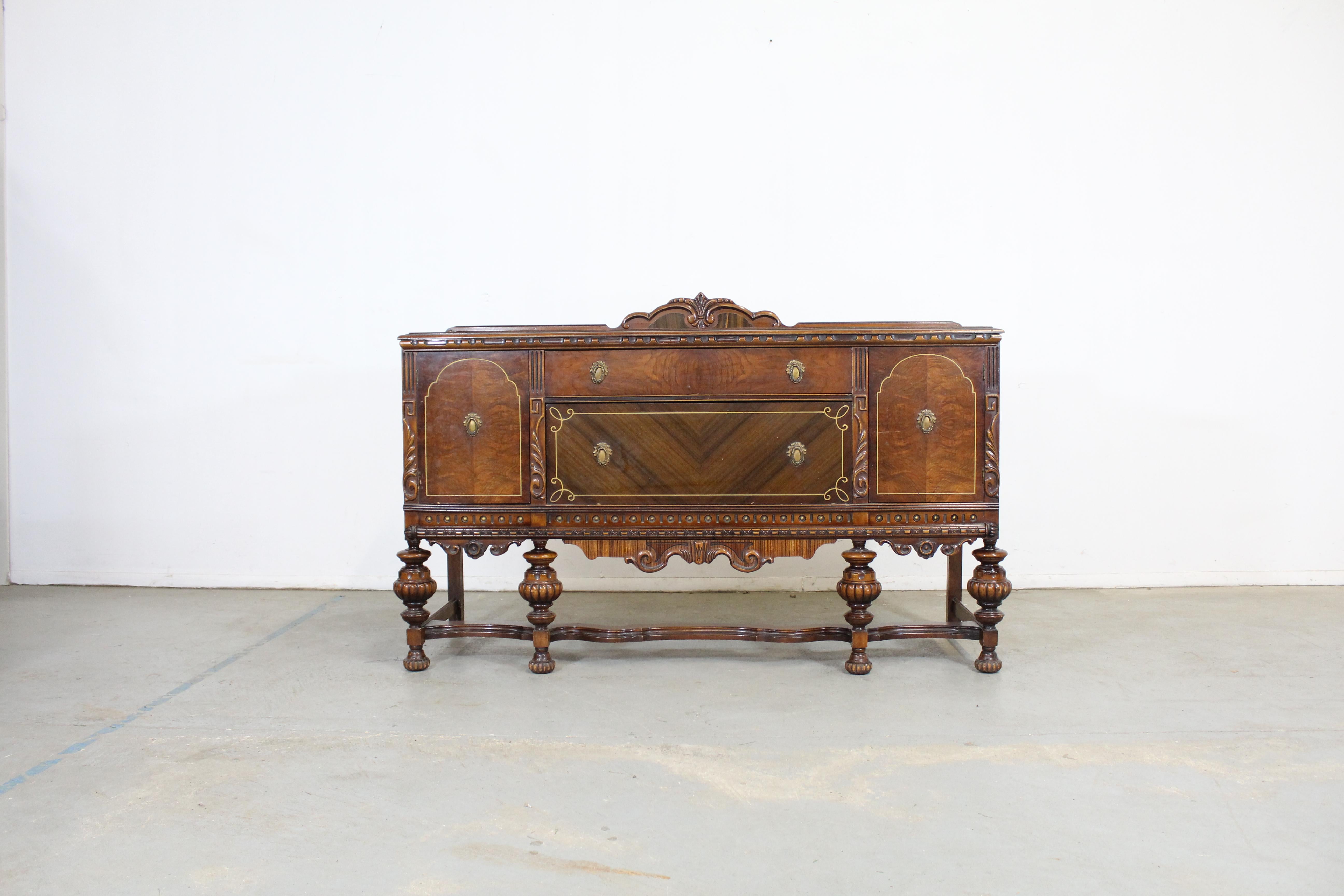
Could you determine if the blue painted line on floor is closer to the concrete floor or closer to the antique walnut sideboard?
the concrete floor

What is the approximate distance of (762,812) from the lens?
1.99 meters

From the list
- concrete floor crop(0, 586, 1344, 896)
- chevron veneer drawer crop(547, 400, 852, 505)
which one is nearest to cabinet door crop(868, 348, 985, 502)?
chevron veneer drawer crop(547, 400, 852, 505)

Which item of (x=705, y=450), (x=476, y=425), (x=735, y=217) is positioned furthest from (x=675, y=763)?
(x=735, y=217)

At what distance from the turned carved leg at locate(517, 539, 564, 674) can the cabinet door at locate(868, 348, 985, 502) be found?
4.02 ft

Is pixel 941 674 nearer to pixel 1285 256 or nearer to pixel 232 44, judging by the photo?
pixel 1285 256

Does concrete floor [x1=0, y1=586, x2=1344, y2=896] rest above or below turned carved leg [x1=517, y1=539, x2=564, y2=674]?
below

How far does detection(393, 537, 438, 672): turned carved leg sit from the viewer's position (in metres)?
3.04

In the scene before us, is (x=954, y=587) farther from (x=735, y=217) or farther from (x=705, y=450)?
(x=735, y=217)

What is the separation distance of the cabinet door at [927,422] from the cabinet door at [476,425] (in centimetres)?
128

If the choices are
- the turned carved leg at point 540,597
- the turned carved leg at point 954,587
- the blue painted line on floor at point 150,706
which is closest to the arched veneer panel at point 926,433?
the turned carved leg at point 954,587

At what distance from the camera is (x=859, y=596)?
9.82ft

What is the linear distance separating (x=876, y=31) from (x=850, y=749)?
3457 millimetres

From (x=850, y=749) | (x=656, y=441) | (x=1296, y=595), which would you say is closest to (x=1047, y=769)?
(x=850, y=749)

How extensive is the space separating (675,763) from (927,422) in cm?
148
